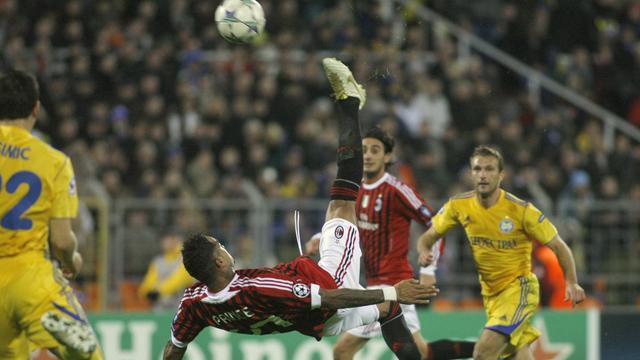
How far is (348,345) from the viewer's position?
9.19m

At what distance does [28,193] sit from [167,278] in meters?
6.79

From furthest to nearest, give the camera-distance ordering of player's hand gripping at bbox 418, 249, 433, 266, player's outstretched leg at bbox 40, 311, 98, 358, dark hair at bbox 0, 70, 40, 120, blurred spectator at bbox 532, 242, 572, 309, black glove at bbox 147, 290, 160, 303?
black glove at bbox 147, 290, 160, 303 → blurred spectator at bbox 532, 242, 572, 309 → player's hand gripping at bbox 418, 249, 433, 266 → dark hair at bbox 0, 70, 40, 120 → player's outstretched leg at bbox 40, 311, 98, 358

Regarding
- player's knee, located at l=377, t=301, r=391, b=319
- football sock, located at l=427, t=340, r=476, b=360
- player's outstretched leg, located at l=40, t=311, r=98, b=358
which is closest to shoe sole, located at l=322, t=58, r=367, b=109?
player's knee, located at l=377, t=301, r=391, b=319

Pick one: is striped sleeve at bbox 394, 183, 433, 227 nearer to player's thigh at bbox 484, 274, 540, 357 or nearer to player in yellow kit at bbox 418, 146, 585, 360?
player in yellow kit at bbox 418, 146, 585, 360

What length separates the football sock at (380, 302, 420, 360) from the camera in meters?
8.50

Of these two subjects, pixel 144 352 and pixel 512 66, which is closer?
pixel 144 352

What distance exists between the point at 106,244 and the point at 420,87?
16.6 feet

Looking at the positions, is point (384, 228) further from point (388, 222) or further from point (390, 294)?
point (390, 294)

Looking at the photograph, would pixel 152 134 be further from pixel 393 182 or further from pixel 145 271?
pixel 393 182

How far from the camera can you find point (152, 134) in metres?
14.6

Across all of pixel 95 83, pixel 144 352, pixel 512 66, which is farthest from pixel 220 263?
pixel 512 66

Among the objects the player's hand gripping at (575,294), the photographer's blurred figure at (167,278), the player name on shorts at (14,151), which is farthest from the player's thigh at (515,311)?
the photographer's blurred figure at (167,278)

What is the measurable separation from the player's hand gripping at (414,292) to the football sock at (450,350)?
241cm

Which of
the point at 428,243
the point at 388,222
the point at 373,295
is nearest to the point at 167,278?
the point at 388,222
